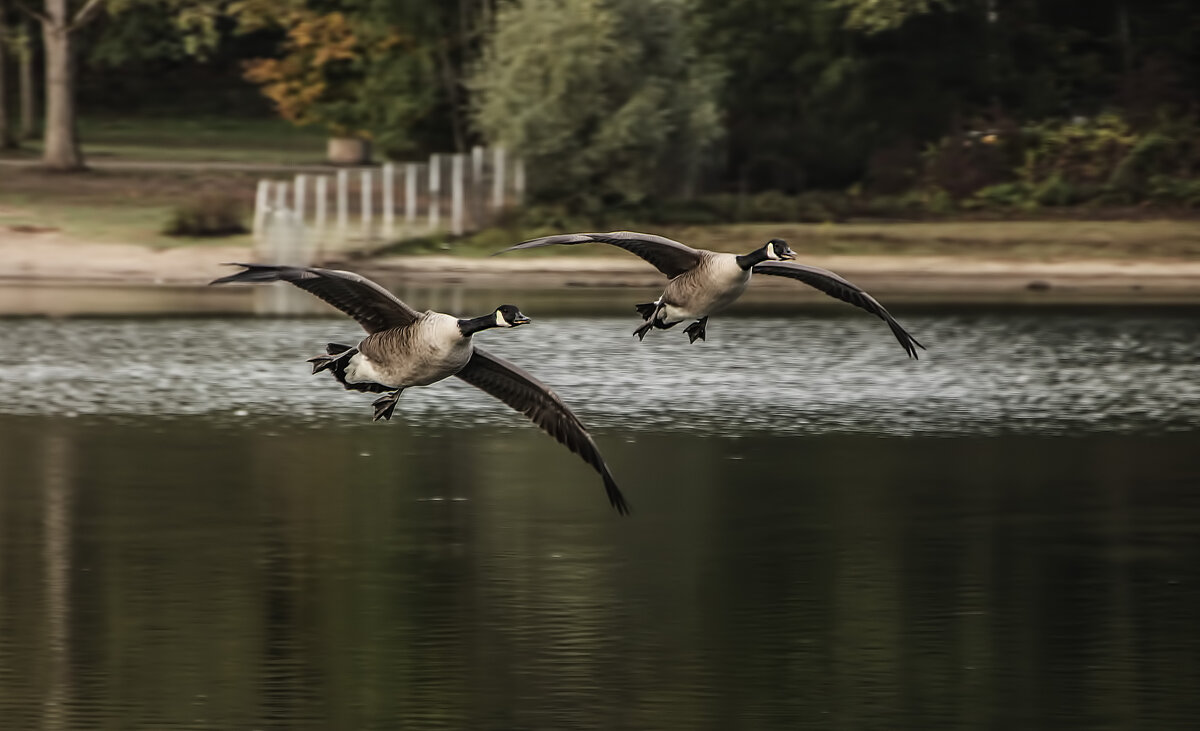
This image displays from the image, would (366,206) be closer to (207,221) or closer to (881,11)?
(207,221)

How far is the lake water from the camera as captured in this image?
1370cm

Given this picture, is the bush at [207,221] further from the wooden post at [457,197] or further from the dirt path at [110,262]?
the wooden post at [457,197]

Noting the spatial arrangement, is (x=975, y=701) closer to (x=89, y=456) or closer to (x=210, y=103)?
(x=89, y=456)

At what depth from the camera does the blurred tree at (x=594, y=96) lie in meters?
46.0

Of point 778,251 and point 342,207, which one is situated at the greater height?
point 778,251

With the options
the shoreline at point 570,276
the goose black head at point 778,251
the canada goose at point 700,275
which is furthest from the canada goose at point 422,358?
the shoreline at point 570,276

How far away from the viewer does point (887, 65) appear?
177 feet

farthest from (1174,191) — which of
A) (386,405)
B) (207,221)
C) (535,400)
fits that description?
(386,405)

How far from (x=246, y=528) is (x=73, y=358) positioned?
44.8 feet

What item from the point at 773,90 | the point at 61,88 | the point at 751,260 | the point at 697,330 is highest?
the point at 773,90

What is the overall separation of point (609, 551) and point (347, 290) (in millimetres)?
4856

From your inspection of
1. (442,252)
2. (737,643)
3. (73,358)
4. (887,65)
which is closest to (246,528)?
(737,643)

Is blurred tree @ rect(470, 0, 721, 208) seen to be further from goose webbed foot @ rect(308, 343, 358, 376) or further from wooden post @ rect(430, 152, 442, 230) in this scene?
goose webbed foot @ rect(308, 343, 358, 376)

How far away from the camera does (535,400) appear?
14562 millimetres
